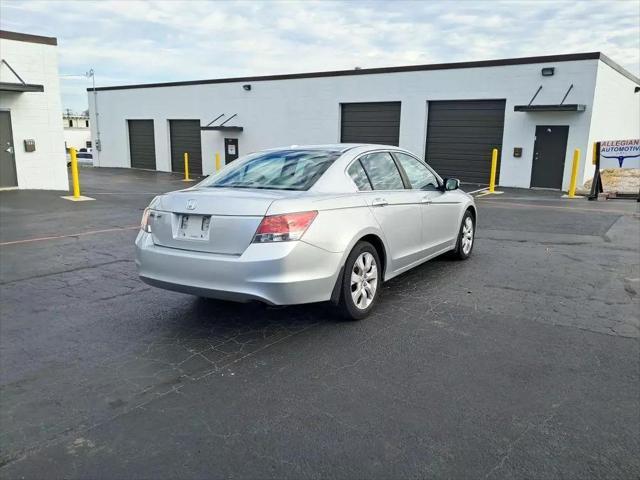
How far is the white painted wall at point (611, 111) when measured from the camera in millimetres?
17922

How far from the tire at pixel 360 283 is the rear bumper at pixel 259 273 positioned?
21cm

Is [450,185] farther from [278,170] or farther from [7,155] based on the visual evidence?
[7,155]

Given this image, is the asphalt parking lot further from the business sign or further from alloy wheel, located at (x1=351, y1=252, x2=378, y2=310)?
the business sign

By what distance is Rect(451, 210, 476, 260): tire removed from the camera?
703cm

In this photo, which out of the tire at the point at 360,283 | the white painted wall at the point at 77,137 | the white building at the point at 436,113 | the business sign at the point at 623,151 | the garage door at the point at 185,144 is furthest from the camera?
the white painted wall at the point at 77,137

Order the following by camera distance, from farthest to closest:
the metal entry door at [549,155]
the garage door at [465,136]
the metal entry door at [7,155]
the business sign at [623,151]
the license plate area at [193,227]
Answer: the garage door at [465,136]
the metal entry door at [549,155]
the metal entry door at [7,155]
the business sign at [623,151]
the license plate area at [193,227]

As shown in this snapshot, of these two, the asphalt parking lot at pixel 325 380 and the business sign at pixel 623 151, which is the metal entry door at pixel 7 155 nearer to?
the asphalt parking lot at pixel 325 380

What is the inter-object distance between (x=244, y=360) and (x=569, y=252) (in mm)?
5840

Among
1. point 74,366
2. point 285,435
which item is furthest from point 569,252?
point 74,366

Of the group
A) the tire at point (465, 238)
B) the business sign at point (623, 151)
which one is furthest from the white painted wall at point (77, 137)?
the tire at point (465, 238)

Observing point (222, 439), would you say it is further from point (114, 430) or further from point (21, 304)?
point (21, 304)

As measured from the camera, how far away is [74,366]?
3.90 metres

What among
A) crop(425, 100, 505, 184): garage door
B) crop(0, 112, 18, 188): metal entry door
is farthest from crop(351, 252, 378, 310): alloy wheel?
crop(425, 100, 505, 184): garage door

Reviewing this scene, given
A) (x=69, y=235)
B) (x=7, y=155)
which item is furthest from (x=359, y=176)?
(x=7, y=155)
